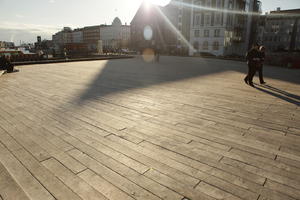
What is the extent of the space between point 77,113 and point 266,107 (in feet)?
16.0

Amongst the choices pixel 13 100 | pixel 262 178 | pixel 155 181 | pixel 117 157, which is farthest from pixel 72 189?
pixel 13 100

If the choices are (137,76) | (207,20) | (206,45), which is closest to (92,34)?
(207,20)

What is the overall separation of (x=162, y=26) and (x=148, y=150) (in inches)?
2191

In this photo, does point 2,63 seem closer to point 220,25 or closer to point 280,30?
point 220,25

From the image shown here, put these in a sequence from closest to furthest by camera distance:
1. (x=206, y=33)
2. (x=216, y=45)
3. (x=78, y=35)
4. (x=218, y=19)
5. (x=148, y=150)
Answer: (x=148, y=150)
(x=218, y=19)
(x=216, y=45)
(x=206, y=33)
(x=78, y=35)

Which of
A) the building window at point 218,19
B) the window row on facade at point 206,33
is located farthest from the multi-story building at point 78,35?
the building window at point 218,19

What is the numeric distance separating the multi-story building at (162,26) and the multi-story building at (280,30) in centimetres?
2680

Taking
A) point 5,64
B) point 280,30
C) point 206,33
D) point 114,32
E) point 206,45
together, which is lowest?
point 5,64

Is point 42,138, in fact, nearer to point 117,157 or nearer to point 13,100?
point 117,157

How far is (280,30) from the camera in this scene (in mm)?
60094

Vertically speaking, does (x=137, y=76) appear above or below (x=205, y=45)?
below

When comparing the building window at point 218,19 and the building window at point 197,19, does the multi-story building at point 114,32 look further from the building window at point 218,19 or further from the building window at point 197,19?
the building window at point 218,19

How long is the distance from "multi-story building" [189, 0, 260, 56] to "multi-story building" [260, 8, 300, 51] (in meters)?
18.3

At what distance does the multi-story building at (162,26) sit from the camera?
50219mm
